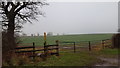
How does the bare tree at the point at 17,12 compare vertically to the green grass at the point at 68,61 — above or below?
above

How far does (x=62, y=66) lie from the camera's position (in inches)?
342

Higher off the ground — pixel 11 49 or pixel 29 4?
pixel 29 4

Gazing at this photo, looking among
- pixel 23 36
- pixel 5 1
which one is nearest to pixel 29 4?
pixel 5 1

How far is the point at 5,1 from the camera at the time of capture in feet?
49.8

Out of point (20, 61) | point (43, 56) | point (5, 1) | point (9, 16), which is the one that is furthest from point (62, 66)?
point (5, 1)

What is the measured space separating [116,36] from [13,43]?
11.4 meters

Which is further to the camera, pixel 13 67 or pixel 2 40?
pixel 2 40

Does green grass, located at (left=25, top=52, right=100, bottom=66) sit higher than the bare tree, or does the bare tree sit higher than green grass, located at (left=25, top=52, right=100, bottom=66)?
the bare tree

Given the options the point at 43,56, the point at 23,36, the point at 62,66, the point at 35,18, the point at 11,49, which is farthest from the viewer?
the point at 35,18

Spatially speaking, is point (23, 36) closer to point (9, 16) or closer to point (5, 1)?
point (9, 16)

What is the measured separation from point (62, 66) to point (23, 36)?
545 cm

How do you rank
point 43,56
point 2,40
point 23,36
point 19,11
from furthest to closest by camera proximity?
point 19,11 < point 23,36 < point 43,56 < point 2,40

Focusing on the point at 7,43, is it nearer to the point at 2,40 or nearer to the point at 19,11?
the point at 2,40

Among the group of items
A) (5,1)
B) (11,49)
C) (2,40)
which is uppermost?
(5,1)
